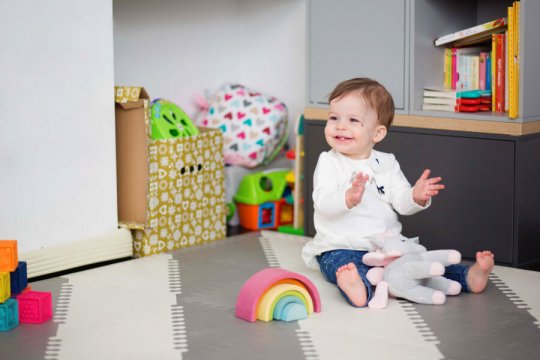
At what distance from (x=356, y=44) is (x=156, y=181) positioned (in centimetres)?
70

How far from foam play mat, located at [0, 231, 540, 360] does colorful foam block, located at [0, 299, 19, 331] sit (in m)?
0.02

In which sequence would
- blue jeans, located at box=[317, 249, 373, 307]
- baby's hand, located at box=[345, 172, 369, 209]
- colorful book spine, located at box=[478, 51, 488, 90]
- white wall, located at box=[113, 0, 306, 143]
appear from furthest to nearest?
white wall, located at box=[113, 0, 306, 143], colorful book spine, located at box=[478, 51, 488, 90], blue jeans, located at box=[317, 249, 373, 307], baby's hand, located at box=[345, 172, 369, 209]

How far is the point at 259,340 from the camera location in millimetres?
1688

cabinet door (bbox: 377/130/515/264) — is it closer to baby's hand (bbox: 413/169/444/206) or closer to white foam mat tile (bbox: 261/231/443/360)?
baby's hand (bbox: 413/169/444/206)

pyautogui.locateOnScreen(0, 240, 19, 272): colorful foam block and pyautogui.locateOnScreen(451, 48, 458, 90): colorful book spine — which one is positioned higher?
pyautogui.locateOnScreen(451, 48, 458, 90): colorful book spine

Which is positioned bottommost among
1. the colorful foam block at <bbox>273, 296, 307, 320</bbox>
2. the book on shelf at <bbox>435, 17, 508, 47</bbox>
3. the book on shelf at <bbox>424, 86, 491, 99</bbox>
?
the colorful foam block at <bbox>273, 296, 307, 320</bbox>

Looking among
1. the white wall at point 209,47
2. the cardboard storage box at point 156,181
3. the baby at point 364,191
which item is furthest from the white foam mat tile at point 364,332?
the white wall at point 209,47

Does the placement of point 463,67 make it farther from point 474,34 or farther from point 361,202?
point 361,202

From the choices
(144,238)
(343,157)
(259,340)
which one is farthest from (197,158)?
(259,340)

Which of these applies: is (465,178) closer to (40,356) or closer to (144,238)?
(144,238)

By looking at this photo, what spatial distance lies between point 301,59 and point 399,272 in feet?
4.02

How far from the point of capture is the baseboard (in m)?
2.16

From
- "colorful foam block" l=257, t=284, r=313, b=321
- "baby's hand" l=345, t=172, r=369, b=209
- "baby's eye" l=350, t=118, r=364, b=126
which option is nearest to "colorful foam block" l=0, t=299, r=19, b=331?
"colorful foam block" l=257, t=284, r=313, b=321

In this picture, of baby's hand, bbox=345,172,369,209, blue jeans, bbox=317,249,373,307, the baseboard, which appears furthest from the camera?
the baseboard
